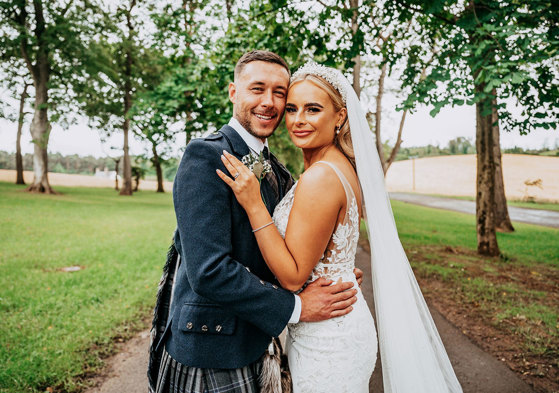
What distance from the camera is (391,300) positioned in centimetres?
224

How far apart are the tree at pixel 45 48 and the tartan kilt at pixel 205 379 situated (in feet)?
80.5

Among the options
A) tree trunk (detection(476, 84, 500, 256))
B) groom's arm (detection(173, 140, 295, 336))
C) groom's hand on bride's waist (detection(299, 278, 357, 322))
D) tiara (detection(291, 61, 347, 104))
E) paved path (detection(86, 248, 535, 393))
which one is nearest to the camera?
groom's arm (detection(173, 140, 295, 336))

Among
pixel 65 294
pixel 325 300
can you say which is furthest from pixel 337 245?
pixel 65 294

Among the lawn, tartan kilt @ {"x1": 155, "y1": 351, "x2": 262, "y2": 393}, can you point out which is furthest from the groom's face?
the lawn

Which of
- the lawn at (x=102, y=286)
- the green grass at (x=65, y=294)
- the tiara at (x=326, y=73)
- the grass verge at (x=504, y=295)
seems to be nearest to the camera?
the tiara at (x=326, y=73)

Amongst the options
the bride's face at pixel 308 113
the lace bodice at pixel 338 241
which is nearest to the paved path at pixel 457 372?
the lace bodice at pixel 338 241

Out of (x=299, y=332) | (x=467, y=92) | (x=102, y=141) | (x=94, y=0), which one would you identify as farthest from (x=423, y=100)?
(x=102, y=141)

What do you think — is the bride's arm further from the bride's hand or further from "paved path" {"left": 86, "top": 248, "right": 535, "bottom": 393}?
"paved path" {"left": 86, "top": 248, "right": 535, "bottom": 393}

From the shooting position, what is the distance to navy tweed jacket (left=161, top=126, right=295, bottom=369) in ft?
5.18

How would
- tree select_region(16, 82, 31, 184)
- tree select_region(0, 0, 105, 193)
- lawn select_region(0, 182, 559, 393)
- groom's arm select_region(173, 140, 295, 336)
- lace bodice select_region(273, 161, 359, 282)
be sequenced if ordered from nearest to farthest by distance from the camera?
1. groom's arm select_region(173, 140, 295, 336)
2. lace bodice select_region(273, 161, 359, 282)
3. lawn select_region(0, 182, 559, 393)
4. tree select_region(0, 0, 105, 193)
5. tree select_region(16, 82, 31, 184)

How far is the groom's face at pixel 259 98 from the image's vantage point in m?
2.07

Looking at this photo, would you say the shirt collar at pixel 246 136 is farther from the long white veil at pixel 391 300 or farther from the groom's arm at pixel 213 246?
the long white veil at pixel 391 300

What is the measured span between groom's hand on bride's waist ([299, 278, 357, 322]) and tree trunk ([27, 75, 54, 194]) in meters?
25.9

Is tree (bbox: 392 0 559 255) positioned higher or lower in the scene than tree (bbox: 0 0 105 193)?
lower
